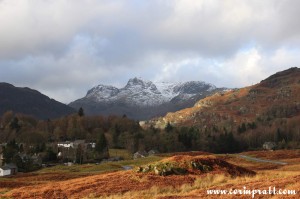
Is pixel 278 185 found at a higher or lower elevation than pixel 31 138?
lower

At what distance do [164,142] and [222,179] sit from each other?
15244 cm

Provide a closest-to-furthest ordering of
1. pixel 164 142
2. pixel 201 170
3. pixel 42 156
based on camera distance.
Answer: pixel 201 170 < pixel 42 156 < pixel 164 142

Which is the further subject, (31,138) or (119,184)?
(31,138)

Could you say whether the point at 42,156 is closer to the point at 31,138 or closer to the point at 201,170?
the point at 31,138

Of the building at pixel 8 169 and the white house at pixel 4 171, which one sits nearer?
the white house at pixel 4 171

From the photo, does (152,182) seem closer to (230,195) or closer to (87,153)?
(230,195)

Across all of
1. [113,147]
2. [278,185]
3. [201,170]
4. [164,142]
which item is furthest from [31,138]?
[278,185]

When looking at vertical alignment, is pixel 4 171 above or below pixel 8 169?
below

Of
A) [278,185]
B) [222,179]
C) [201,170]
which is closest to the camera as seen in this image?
[278,185]

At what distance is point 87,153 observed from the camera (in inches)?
6137

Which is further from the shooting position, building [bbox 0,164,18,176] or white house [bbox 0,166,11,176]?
building [bbox 0,164,18,176]

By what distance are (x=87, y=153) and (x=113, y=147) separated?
4010 centimetres

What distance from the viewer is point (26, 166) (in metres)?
126

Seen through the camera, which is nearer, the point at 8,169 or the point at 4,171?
the point at 4,171
